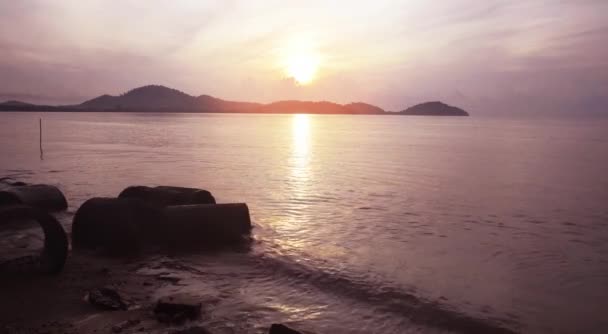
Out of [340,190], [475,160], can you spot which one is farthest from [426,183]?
[475,160]

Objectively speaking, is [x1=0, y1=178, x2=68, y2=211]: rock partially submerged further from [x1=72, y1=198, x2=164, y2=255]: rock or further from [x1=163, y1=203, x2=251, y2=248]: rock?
[x1=163, y1=203, x2=251, y2=248]: rock

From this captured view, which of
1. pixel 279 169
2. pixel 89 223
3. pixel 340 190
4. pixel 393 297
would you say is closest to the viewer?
pixel 393 297

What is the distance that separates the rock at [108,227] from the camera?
9312mm

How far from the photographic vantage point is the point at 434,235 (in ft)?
39.1

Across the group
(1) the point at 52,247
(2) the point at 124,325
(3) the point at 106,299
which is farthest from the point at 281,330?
(1) the point at 52,247

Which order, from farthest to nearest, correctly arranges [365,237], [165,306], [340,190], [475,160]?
[475,160] < [340,190] < [365,237] < [165,306]

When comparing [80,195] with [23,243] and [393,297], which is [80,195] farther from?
[393,297]

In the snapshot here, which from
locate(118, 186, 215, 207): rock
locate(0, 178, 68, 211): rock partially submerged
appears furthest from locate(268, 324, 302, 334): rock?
locate(0, 178, 68, 211): rock partially submerged

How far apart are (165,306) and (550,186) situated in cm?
2005

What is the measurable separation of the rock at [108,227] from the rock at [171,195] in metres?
1.64

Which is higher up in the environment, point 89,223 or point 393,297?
point 89,223

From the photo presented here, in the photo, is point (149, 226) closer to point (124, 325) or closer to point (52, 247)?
point (52, 247)

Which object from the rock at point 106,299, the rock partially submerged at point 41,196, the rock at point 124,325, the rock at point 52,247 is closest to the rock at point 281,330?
the rock at point 124,325

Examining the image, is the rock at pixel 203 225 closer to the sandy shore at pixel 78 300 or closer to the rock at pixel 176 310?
the sandy shore at pixel 78 300
